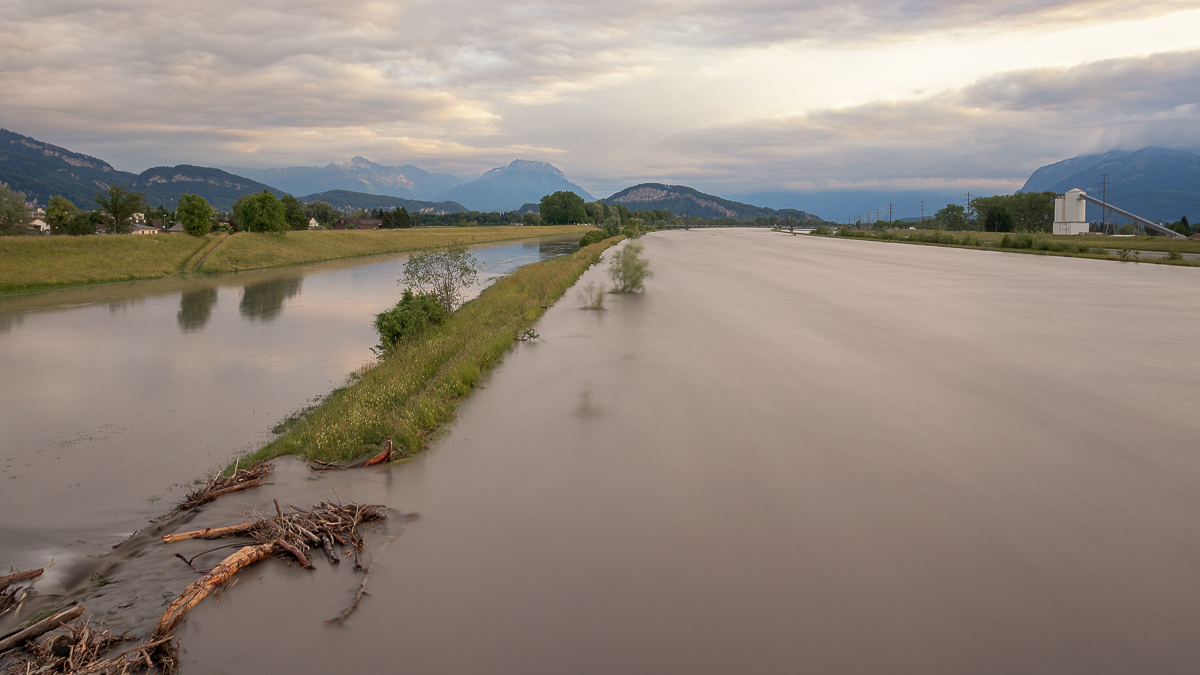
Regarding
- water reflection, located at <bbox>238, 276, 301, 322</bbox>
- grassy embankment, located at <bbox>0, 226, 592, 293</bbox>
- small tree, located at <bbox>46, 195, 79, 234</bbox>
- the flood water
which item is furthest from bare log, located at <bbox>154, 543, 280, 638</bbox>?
small tree, located at <bbox>46, 195, 79, 234</bbox>

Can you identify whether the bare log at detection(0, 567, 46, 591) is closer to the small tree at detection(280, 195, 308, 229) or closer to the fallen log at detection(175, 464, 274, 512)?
the fallen log at detection(175, 464, 274, 512)

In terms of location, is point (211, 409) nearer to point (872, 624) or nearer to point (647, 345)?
point (647, 345)

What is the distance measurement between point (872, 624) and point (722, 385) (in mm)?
8407

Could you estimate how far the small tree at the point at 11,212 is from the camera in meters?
60.5

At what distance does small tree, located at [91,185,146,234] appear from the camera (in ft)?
213

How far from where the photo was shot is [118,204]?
65.6m

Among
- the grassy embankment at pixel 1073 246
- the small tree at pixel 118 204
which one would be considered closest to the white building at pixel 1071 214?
the grassy embankment at pixel 1073 246

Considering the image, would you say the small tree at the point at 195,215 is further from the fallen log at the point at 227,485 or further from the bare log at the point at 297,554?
the bare log at the point at 297,554

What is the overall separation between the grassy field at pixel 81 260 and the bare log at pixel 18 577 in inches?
1572

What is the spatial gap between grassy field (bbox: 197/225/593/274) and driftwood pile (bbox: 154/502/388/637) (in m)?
35.0

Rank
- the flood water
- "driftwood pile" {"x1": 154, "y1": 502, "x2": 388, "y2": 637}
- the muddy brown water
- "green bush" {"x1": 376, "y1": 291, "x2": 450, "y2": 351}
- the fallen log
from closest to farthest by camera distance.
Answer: the muddy brown water, "driftwood pile" {"x1": 154, "y1": 502, "x2": 388, "y2": 637}, the fallen log, the flood water, "green bush" {"x1": 376, "y1": 291, "x2": 450, "y2": 351}

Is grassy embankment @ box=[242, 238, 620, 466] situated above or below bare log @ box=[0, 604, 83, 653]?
above

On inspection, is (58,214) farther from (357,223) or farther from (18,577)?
(18,577)

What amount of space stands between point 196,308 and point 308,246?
34.2 metres
